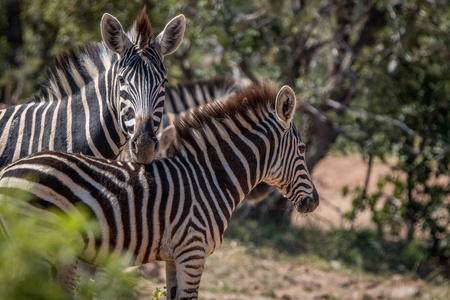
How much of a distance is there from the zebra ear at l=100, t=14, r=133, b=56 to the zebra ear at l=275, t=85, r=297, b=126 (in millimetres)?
1315

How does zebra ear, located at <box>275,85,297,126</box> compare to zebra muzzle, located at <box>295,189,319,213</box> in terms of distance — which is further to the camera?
zebra muzzle, located at <box>295,189,319,213</box>

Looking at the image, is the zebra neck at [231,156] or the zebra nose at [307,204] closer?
the zebra neck at [231,156]

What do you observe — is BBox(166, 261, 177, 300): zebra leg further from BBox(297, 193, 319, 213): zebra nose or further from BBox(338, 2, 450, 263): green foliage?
BBox(338, 2, 450, 263): green foliage

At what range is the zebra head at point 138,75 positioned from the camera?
4566 mm

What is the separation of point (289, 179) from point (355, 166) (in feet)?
49.0

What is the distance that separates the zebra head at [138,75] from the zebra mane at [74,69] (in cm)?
25

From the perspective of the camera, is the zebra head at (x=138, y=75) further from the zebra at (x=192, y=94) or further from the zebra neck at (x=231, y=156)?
the zebra at (x=192, y=94)

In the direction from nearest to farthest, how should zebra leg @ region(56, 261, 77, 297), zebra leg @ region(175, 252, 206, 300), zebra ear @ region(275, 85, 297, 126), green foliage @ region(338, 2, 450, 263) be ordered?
1. zebra leg @ region(56, 261, 77, 297)
2. zebra leg @ region(175, 252, 206, 300)
3. zebra ear @ region(275, 85, 297, 126)
4. green foliage @ region(338, 2, 450, 263)

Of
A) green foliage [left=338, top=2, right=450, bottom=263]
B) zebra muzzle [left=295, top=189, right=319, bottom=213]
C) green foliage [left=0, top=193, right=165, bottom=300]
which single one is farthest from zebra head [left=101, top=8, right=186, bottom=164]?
green foliage [left=338, top=2, right=450, bottom=263]

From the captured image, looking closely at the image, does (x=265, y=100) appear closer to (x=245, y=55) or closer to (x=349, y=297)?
(x=349, y=297)

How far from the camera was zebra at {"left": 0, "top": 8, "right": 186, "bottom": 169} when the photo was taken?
4.73m

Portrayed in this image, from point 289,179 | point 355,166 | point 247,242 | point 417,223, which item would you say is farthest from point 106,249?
point 355,166

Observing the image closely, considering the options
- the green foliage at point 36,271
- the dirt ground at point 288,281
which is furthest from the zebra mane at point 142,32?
the dirt ground at point 288,281

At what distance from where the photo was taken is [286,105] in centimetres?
468
